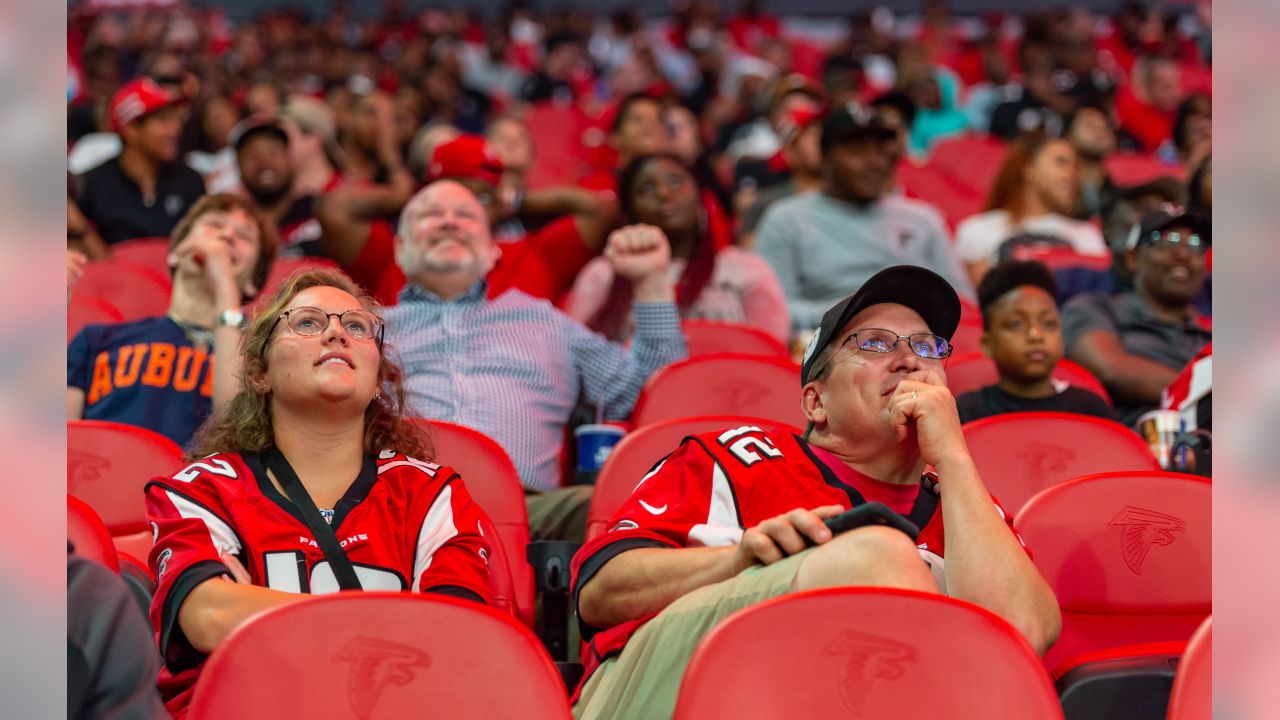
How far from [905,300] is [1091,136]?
16.3ft

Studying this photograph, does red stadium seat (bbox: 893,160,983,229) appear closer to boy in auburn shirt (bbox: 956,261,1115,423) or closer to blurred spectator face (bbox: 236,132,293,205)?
blurred spectator face (bbox: 236,132,293,205)

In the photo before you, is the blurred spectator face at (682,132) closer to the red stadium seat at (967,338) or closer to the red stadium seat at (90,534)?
the red stadium seat at (967,338)

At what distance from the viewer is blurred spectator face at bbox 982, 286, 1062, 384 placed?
3473mm

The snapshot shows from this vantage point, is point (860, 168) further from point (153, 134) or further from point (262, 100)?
point (262, 100)

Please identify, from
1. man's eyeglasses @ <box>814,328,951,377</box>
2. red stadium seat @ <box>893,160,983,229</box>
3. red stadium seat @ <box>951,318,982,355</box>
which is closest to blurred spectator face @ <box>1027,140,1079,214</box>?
red stadium seat @ <box>893,160,983,229</box>

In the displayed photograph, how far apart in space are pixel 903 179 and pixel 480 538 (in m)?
5.41

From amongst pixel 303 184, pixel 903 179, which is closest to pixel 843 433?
pixel 303 184

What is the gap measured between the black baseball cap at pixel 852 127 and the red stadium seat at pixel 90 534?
3.37 meters

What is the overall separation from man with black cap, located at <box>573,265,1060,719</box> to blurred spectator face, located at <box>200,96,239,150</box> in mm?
5488

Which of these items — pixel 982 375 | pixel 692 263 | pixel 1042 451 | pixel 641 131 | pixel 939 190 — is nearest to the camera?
pixel 1042 451

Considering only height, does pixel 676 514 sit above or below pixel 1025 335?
below

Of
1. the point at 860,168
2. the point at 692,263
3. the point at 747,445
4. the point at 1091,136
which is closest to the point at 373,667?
the point at 747,445

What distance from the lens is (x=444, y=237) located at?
3703mm
